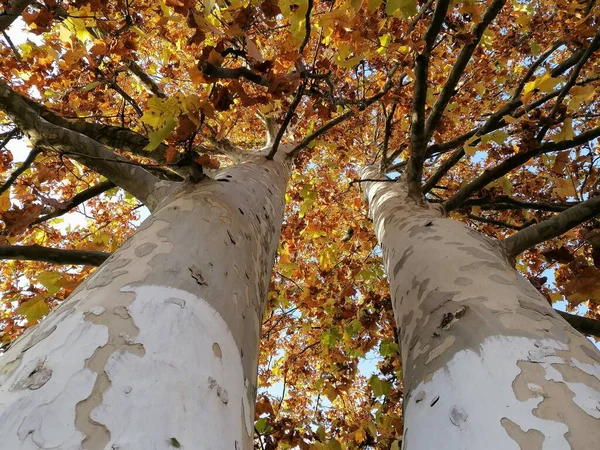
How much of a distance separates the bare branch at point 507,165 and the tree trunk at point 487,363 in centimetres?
94

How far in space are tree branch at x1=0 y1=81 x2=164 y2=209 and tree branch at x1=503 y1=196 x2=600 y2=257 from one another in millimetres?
1621

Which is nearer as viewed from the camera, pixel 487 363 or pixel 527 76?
pixel 487 363

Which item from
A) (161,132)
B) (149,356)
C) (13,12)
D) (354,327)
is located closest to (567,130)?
(161,132)

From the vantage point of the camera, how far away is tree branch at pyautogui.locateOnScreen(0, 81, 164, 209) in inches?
72.3

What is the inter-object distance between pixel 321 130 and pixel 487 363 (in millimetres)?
2517

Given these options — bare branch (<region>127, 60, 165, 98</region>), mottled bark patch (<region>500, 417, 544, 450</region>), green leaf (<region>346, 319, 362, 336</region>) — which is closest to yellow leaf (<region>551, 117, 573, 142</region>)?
mottled bark patch (<region>500, 417, 544, 450</region>)

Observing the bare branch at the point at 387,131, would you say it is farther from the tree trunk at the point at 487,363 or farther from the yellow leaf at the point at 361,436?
the yellow leaf at the point at 361,436

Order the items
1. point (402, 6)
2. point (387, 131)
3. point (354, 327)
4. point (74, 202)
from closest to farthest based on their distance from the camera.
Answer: point (402, 6) < point (74, 202) < point (354, 327) < point (387, 131)

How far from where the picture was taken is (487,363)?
92 centimetres

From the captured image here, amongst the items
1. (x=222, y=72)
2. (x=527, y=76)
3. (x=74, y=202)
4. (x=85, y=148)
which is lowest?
(x=222, y=72)

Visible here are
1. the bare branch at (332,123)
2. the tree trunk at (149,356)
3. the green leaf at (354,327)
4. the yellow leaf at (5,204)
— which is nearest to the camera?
the tree trunk at (149,356)

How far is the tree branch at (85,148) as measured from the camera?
1.84m

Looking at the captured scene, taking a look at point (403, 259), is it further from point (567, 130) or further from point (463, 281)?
point (567, 130)

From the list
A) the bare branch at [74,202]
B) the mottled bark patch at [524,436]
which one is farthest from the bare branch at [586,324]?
the bare branch at [74,202]
